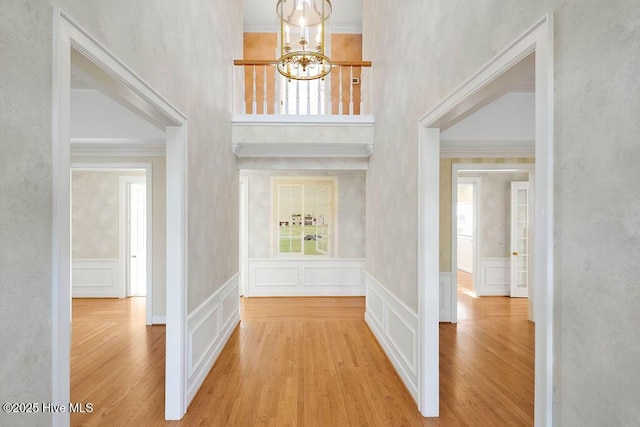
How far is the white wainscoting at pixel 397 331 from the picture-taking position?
2.71 meters

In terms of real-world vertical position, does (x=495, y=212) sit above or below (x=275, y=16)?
below

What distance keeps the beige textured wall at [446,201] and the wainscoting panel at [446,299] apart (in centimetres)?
18

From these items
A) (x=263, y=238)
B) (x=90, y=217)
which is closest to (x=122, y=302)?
(x=90, y=217)

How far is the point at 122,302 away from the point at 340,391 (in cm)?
485

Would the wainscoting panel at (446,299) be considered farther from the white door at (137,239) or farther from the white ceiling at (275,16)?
the white door at (137,239)

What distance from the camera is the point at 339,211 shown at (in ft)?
20.6

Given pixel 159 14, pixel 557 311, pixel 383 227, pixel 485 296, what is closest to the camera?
pixel 557 311

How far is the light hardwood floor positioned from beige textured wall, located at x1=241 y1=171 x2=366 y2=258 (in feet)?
5.25

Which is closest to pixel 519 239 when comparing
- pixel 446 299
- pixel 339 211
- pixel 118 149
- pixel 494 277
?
pixel 494 277

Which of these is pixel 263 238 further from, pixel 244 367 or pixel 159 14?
pixel 159 14

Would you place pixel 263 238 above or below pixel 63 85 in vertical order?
below

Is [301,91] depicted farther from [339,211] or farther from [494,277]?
[494,277]

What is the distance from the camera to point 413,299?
2.71 metres

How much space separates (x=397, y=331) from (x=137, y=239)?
5.79 metres
